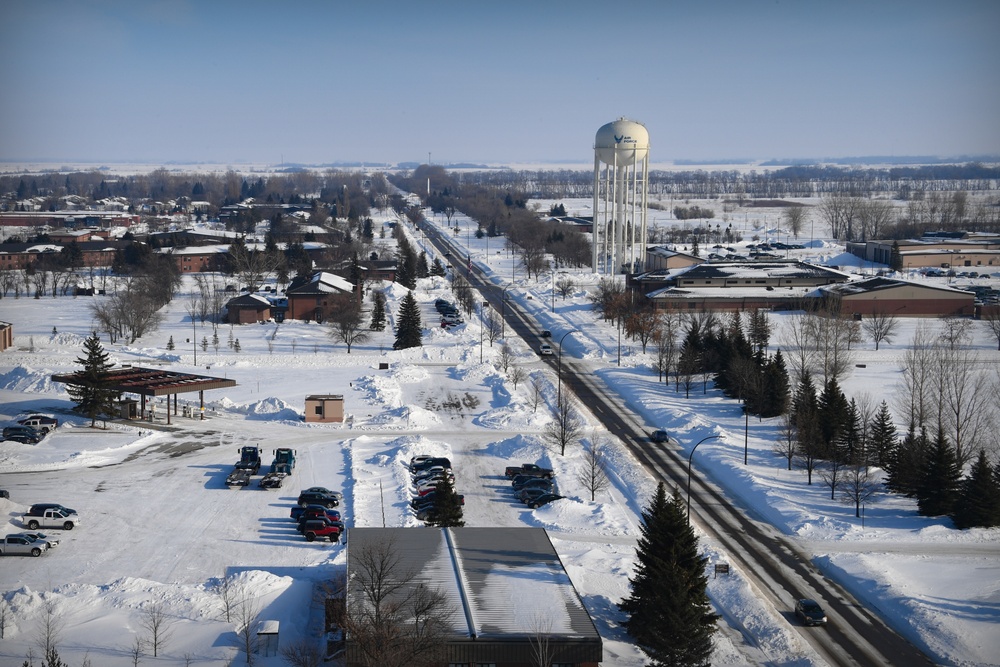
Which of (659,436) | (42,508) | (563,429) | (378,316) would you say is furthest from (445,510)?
(378,316)

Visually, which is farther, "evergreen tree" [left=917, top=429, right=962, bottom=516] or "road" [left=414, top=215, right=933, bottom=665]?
"evergreen tree" [left=917, top=429, right=962, bottom=516]

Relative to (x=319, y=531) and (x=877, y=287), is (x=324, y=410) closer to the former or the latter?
(x=319, y=531)

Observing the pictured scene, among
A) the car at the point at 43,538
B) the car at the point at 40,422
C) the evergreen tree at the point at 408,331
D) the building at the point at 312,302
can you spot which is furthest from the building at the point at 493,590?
the building at the point at 312,302

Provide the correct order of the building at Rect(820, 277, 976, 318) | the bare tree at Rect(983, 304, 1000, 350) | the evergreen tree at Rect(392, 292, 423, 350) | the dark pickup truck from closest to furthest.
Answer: the dark pickup truck → the bare tree at Rect(983, 304, 1000, 350) → the evergreen tree at Rect(392, 292, 423, 350) → the building at Rect(820, 277, 976, 318)

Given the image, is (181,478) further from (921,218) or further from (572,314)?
(921,218)

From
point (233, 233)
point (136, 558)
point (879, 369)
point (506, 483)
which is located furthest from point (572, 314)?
point (233, 233)

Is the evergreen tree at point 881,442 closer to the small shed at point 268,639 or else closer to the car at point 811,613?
the car at point 811,613

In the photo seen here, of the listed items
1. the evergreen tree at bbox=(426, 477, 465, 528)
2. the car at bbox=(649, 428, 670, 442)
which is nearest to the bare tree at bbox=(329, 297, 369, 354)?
the car at bbox=(649, 428, 670, 442)

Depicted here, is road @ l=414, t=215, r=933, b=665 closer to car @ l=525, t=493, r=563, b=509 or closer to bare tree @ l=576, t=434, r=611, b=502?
bare tree @ l=576, t=434, r=611, b=502
